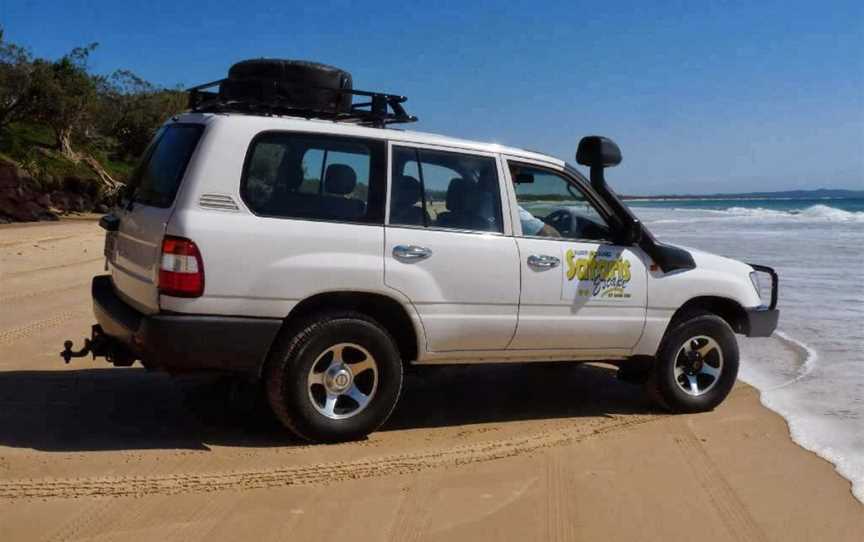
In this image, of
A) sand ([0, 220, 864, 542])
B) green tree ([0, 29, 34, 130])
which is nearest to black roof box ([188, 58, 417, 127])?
sand ([0, 220, 864, 542])

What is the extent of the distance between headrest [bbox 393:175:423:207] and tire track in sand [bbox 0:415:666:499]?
1.49 metres

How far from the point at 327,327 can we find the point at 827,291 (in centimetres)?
980

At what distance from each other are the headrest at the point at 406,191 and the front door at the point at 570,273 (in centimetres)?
71

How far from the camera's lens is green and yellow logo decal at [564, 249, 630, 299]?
225 inches

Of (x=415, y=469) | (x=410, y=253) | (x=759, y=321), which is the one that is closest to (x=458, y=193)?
(x=410, y=253)

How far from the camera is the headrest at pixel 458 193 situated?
5.45 meters

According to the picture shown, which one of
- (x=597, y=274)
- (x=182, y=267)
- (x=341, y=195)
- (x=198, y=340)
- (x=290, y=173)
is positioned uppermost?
(x=290, y=173)

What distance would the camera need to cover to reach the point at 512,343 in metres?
5.61

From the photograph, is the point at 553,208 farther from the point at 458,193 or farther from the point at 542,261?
the point at 458,193

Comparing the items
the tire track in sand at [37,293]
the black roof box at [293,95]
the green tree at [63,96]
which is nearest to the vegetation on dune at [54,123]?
the green tree at [63,96]

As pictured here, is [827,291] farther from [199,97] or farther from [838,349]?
[199,97]

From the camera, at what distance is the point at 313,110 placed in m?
5.30

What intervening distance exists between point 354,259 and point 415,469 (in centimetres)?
122

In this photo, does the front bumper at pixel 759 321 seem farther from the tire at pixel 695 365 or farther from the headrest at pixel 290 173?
the headrest at pixel 290 173
